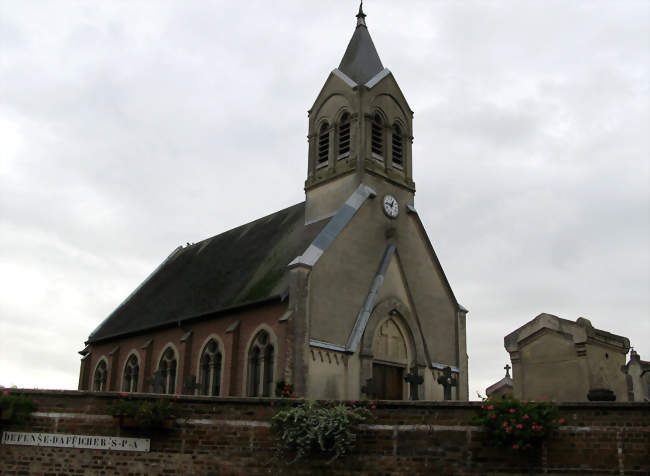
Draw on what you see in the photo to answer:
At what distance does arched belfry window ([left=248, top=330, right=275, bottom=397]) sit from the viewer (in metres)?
26.7

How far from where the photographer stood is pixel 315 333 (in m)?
25.7

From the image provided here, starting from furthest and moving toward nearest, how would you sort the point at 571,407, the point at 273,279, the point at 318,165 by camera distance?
the point at 318,165 < the point at 273,279 < the point at 571,407

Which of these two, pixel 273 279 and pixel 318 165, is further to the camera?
pixel 318 165

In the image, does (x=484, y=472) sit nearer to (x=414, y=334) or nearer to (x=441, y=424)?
(x=441, y=424)

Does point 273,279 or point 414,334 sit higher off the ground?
point 273,279

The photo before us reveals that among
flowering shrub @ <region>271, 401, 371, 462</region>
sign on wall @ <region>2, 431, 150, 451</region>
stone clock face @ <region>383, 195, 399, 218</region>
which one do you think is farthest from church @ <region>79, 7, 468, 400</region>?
flowering shrub @ <region>271, 401, 371, 462</region>

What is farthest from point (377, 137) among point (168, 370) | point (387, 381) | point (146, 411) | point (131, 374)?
point (146, 411)

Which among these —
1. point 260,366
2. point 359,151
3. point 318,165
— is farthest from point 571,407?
point 318,165

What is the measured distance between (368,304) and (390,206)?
5002 millimetres

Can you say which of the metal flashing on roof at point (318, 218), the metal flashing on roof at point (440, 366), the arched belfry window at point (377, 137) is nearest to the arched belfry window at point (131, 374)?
the metal flashing on roof at point (318, 218)

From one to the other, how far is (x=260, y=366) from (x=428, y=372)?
22.6 feet

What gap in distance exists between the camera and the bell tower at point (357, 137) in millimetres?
30719

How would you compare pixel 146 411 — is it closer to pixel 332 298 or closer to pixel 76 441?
pixel 76 441

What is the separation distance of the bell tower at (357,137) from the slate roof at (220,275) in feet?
6.37
